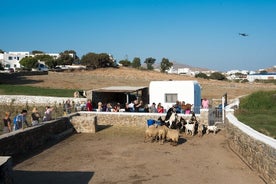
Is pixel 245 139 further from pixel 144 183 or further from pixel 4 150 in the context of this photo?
pixel 4 150

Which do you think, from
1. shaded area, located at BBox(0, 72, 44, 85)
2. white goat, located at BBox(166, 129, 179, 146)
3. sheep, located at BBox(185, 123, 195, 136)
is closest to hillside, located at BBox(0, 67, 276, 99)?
shaded area, located at BBox(0, 72, 44, 85)

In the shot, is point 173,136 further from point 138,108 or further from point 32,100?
point 32,100

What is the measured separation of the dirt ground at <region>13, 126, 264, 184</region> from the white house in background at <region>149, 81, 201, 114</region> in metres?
4.99

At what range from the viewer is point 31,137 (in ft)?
44.7

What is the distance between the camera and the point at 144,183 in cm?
941

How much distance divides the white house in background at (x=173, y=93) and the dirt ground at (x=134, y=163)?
499cm

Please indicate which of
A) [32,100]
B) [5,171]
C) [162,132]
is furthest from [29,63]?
[5,171]

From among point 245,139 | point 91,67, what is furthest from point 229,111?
point 91,67

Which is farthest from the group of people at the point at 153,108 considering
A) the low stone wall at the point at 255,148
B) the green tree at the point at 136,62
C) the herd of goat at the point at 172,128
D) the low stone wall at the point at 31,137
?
the green tree at the point at 136,62

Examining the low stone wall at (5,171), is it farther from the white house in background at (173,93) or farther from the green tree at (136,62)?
the green tree at (136,62)

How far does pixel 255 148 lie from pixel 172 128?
21.8 feet

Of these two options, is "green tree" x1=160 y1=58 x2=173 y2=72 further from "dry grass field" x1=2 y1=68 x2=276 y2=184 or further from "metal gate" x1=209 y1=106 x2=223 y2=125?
"dry grass field" x1=2 y1=68 x2=276 y2=184

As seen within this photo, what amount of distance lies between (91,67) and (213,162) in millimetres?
78726

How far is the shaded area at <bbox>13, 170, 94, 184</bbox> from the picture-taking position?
31.4 ft
